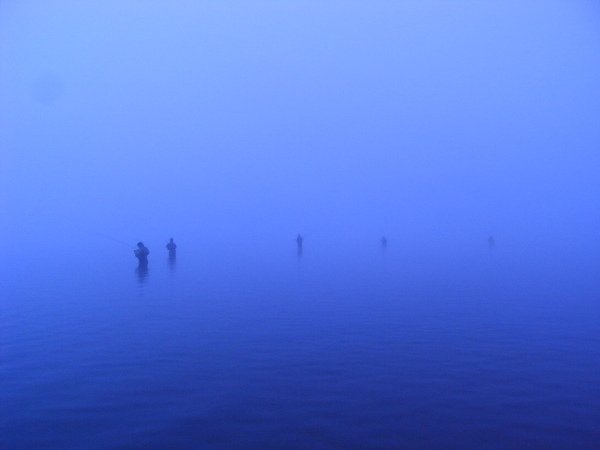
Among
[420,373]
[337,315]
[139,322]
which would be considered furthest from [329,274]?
[420,373]

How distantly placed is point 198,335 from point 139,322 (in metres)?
3.76

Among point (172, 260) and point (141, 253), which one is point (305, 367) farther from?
point (172, 260)

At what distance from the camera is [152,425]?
1064cm

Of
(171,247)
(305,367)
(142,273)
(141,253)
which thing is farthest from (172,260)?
(305,367)

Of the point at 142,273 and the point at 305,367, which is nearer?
the point at 305,367

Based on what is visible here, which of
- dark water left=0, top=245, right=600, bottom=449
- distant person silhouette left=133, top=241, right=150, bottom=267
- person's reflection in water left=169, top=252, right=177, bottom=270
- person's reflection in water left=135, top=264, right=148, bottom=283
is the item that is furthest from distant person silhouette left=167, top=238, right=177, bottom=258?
dark water left=0, top=245, right=600, bottom=449

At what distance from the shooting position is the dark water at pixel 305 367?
1026cm

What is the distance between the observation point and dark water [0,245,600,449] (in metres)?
10.3

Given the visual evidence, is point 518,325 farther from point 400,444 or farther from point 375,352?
point 400,444

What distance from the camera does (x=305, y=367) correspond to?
1445 centimetres

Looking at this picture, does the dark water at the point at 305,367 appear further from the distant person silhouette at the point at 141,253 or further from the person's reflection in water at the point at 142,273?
the distant person silhouette at the point at 141,253

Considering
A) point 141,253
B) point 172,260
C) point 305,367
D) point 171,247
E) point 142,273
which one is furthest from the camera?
point 172,260

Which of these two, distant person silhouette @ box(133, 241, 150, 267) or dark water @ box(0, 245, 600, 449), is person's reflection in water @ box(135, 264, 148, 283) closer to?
distant person silhouette @ box(133, 241, 150, 267)

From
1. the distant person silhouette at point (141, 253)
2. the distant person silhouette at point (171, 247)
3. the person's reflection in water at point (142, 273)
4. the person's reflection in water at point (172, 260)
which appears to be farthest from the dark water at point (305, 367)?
the distant person silhouette at point (171, 247)
